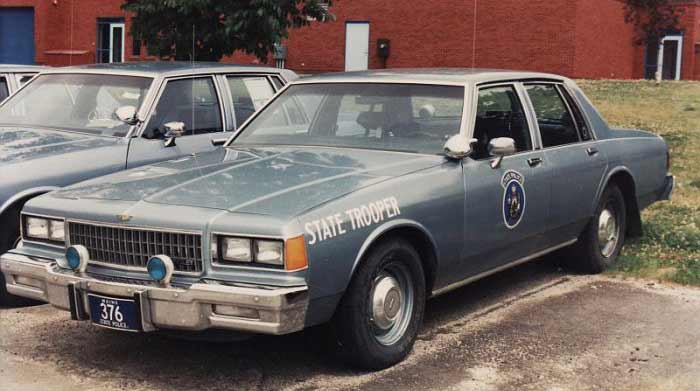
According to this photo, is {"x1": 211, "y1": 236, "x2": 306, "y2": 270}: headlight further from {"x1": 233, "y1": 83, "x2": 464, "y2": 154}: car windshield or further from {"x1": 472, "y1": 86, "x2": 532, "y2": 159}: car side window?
{"x1": 472, "y1": 86, "x2": 532, "y2": 159}: car side window

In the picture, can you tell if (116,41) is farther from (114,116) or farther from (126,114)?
(126,114)

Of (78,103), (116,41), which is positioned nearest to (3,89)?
(78,103)

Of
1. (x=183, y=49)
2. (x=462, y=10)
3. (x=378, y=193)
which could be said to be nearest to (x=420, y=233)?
(x=378, y=193)

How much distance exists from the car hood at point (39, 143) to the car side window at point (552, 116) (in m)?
3.01

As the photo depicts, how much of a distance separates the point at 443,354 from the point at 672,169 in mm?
7505

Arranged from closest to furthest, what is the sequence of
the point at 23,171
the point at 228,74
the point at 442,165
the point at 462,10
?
the point at 442,165 < the point at 23,171 < the point at 228,74 < the point at 462,10

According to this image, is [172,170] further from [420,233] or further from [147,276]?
[420,233]

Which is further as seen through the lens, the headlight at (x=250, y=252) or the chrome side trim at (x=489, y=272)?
the chrome side trim at (x=489, y=272)

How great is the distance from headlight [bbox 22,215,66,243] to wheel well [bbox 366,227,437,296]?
5.52 feet

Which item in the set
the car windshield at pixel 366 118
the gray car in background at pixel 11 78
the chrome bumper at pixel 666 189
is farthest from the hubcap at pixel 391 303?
the gray car in background at pixel 11 78

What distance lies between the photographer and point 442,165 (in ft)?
18.6

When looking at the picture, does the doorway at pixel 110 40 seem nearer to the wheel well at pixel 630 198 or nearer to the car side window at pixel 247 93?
the car side window at pixel 247 93

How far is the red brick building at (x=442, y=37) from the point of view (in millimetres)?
28344

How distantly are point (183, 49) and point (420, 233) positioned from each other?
28.0ft
